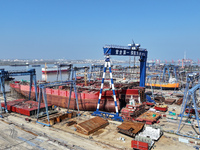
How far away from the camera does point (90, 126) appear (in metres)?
23.5

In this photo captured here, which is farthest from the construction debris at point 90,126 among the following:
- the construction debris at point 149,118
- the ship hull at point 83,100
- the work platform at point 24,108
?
the work platform at point 24,108

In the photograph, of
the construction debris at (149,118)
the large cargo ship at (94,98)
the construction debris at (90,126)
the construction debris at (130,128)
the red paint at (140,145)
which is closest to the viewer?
the red paint at (140,145)

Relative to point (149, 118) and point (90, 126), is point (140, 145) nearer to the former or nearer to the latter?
point (90, 126)

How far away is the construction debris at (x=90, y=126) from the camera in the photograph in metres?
22.4

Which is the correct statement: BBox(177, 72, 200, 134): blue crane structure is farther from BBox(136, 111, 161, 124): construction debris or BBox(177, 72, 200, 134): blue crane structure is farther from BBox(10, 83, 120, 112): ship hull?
BBox(10, 83, 120, 112): ship hull

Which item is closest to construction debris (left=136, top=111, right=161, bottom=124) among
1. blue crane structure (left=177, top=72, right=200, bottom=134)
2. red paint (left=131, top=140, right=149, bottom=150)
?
→ blue crane structure (left=177, top=72, right=200, bottom=134)

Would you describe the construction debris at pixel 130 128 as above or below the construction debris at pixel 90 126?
above

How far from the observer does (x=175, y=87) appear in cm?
5581

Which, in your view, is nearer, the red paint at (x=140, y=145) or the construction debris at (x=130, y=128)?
the red paint at (x=140, y=145)

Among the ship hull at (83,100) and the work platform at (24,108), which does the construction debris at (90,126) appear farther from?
the work platform at (24,108)

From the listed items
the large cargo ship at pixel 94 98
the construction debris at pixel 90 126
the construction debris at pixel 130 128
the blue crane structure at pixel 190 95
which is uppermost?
the blue crane structure at pixel 190 95

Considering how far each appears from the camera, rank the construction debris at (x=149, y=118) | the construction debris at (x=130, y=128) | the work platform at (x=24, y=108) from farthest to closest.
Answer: the work platform at (x=24, y=108) < the construction debris at (x=149, y=118) < the construction debris at (x=130, y=128)

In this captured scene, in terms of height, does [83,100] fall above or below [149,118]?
above

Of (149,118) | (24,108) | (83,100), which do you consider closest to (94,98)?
(83,100)
